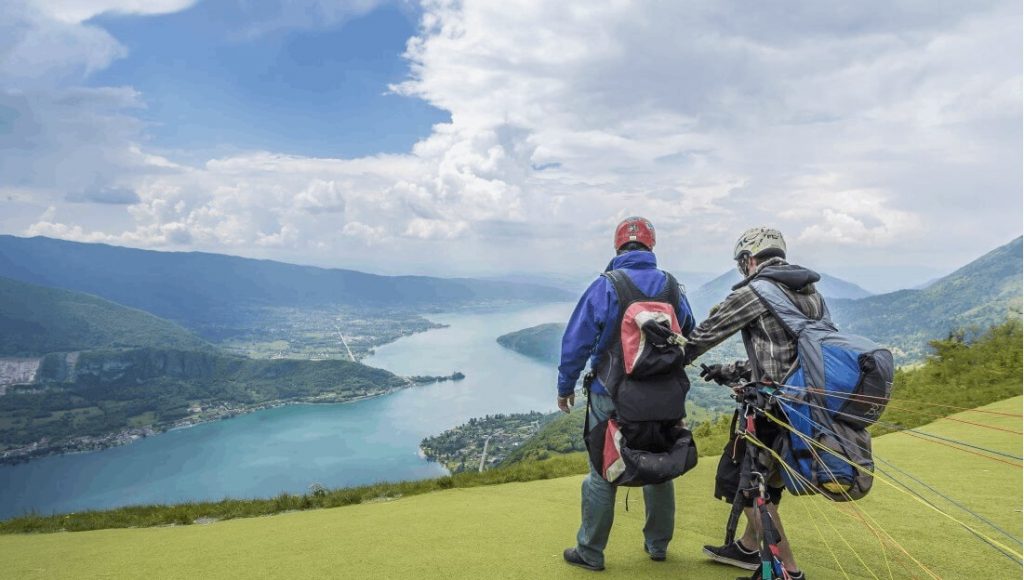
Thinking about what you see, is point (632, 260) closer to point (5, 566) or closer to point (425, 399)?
point (5, 566)

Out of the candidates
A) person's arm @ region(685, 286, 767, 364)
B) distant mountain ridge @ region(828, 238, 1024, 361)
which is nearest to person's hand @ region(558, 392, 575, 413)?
person's arm @ region(685, 286, 767, 364)

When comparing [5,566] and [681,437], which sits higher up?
[681,437]

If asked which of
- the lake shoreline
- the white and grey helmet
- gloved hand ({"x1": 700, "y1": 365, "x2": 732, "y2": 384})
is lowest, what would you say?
the lake shoreline

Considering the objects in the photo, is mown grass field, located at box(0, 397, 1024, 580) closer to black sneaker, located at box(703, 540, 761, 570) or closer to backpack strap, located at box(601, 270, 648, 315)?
black sneaker, located at box(703, 540, 761, 570)

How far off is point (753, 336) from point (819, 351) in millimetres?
366

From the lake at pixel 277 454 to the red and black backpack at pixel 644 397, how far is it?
56458mm

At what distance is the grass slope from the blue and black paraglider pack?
17998 centimetres

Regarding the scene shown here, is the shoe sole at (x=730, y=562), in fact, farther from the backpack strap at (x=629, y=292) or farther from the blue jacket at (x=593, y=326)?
the backpack strap at (x=629, y=292)

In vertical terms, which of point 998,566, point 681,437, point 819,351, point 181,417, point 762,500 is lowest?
point 181,417

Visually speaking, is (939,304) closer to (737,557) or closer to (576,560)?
(737,557)

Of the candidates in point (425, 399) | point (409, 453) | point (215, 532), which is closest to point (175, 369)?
point (425, 399)

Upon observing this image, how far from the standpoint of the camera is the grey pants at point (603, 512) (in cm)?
293

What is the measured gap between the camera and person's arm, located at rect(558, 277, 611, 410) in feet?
9.46

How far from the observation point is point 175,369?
131 metres
